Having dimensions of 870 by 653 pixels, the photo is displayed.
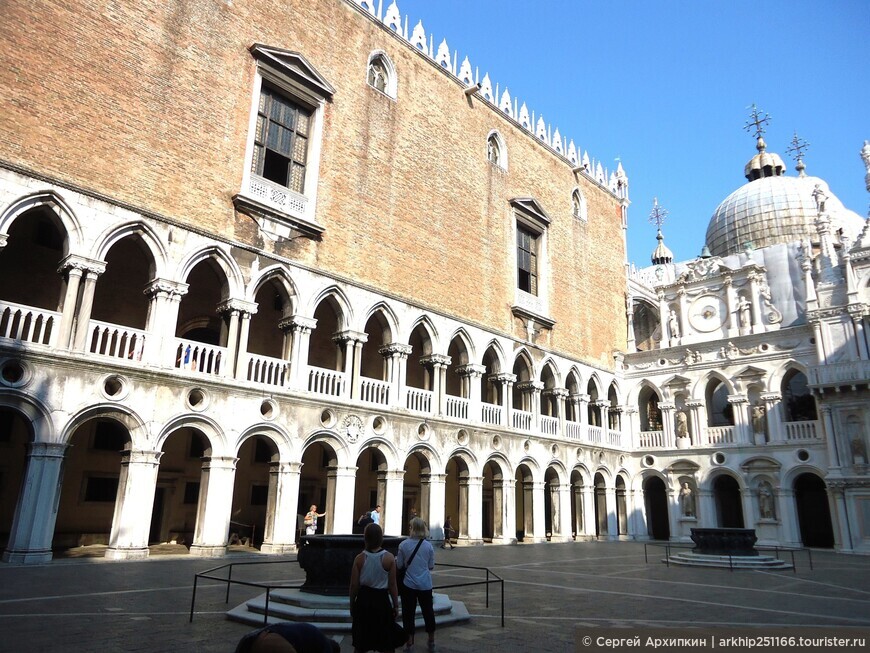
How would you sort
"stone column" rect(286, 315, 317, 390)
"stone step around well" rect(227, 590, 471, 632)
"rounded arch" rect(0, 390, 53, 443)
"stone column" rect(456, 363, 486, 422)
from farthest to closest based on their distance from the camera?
"stone column" rect(456, 363, 486, 422), "stone column" rect(286, 315, 317, 390), "rounded arch" rect(0, 390, 53, 443), "stone step around well" rect(227, 590, 471, 632)

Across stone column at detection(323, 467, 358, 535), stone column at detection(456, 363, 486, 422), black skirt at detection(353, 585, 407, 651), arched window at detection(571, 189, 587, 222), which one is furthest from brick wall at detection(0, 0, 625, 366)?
black skirt at detection(353, 585, 407, 651)

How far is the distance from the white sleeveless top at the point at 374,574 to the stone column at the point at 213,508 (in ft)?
35.5

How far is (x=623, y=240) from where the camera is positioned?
3397 centimetres

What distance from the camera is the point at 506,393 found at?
2442cm

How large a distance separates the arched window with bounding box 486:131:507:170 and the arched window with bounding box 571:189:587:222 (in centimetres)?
562

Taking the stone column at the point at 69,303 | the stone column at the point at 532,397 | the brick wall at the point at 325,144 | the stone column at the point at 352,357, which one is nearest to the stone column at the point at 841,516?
the brick wall at the point at 325,144

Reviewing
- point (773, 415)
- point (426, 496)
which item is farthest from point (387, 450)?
point (773, 415)

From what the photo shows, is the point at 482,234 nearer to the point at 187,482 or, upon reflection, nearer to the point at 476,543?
the point at 476,543

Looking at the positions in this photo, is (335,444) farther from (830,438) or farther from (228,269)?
(830,438)

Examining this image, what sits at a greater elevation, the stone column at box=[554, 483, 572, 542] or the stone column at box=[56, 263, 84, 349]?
the stone column at box=[56, 263, 84, 349]

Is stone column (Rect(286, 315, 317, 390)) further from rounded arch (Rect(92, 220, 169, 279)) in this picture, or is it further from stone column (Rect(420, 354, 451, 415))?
stone column (Rect(420, 354, 451, 415))

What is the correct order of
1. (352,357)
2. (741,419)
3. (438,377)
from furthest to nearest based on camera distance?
(741,419) < (438,377) < (352,357)

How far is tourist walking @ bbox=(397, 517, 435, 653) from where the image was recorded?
250 inches

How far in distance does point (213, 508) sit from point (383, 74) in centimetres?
1489
